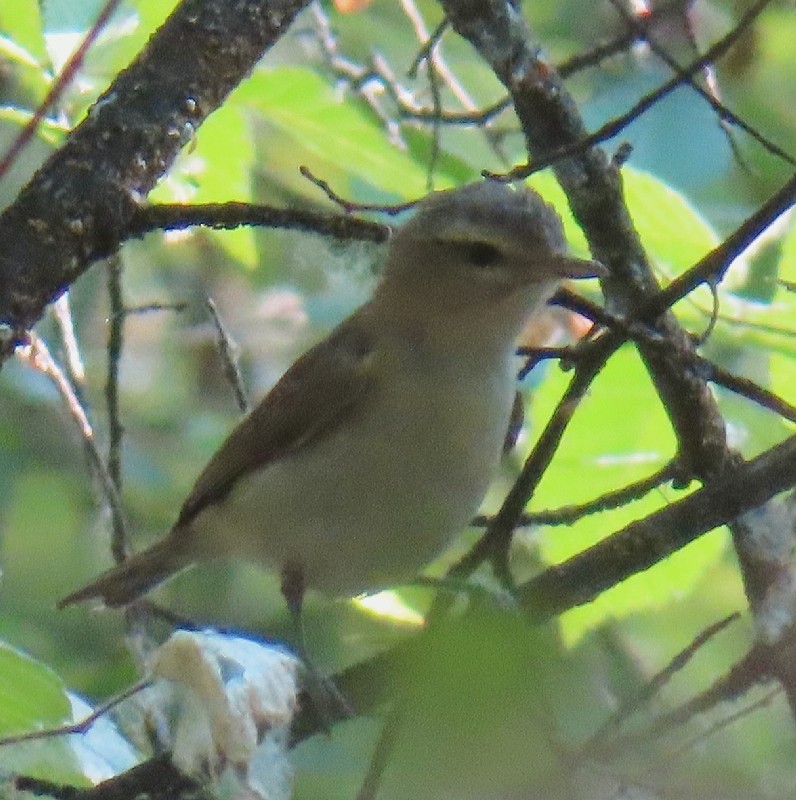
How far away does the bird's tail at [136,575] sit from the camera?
3.32 meters

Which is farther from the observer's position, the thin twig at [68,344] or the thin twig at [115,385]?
the thin twig at [68,344]

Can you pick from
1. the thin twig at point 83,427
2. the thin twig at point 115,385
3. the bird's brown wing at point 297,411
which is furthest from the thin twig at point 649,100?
the thin twig at point 83,427

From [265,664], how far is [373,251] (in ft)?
4.82

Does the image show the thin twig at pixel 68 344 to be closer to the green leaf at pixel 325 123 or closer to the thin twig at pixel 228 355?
the thin twig at pixel 228 355

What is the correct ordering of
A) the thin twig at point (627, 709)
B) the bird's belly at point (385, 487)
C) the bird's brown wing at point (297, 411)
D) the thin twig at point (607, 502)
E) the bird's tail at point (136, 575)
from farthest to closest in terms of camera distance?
the bird's tail at point (136, 575) < the bird's brown wing at point (297, 411) < the bird's belly at point (385, 487) < the thin twig at point (607, 502) < the thin twig at point (627, 709)

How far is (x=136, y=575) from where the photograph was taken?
3.38 meters

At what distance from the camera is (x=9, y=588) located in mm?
5332

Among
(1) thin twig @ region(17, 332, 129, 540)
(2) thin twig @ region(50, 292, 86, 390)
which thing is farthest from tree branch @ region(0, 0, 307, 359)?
(2) thin twig @ region(50, 292, 86, 390)

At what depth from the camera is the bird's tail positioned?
10.9 ft

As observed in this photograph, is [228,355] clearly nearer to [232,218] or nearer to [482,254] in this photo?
[482,254]

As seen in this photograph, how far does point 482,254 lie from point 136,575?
1158 millimetres

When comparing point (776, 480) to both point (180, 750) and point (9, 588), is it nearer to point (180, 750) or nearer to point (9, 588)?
point (180, 750)

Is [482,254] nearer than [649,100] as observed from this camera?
No

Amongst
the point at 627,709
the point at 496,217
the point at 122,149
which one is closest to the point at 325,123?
the point at 496,217
